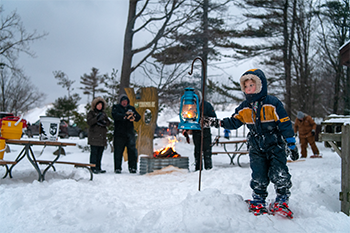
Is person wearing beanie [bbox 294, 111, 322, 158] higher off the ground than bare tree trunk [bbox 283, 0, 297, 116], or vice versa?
bare tree trunk [bbox 283, 0, 297, 116]

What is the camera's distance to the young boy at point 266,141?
3145 mm

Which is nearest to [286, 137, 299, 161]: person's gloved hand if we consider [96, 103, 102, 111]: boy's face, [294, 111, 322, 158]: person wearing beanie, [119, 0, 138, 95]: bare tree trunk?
[96, 103, 102, 111]: boy's face

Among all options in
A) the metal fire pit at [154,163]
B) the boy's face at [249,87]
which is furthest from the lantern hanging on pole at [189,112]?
the metal fire pit at [154,163]

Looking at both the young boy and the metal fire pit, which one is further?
the metal fire pit

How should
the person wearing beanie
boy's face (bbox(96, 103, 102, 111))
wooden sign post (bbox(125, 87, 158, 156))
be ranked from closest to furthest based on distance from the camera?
1. boy's face (bbox(96, 103, 102, 111))
2. wooden sign post (bbox(125, 87, 158, 156))
3. the person wearing beanie

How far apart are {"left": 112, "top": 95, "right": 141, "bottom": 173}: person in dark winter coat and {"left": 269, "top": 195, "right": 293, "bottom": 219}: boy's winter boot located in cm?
440

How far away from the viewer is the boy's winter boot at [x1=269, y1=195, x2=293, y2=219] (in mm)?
3004

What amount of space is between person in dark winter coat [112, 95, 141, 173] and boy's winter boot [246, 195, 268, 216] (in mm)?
4214

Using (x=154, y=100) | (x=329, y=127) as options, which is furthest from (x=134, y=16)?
(x=329, y=127)

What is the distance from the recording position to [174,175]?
6.20 m

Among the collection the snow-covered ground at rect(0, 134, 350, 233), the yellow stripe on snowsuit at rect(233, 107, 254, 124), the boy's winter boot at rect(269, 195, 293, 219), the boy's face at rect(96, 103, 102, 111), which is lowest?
the snow-covered ground at rect(0, 134, 350, 233)

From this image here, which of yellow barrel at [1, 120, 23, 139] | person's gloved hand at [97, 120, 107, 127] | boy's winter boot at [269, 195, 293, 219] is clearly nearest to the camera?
boy's winter boot at [269, 195, 293, 219]

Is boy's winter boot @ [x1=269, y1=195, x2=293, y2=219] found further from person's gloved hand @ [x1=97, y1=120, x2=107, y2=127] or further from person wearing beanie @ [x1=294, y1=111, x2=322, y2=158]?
person wearing beanie @ [x1=294, y1=111, x2=322, y2=158]

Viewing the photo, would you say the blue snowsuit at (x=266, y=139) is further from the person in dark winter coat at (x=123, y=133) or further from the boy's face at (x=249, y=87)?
the person in dark winter coat at (x=123, y=133)
